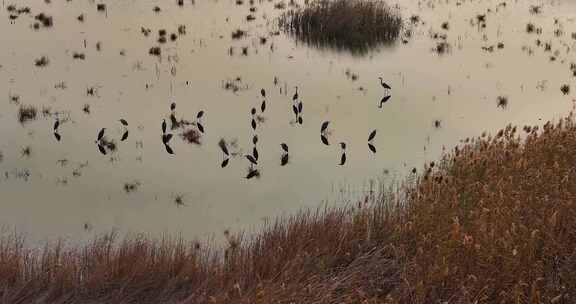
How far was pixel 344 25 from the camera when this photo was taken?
2316 centimetres

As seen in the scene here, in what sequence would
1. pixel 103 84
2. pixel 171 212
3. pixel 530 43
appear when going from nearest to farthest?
pixel 171 212 → pixel 103 84 → pixel 530 43

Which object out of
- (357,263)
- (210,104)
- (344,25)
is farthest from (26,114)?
(344,25)

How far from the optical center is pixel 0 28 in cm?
2086

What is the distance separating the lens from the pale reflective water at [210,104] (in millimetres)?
9961

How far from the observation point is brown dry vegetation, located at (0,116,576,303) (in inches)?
242

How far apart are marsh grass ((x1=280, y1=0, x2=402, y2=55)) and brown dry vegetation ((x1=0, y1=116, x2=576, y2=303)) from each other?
48.2 feet

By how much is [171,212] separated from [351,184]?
2922 millimetres

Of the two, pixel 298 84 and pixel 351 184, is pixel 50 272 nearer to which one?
→ pixel 351 184

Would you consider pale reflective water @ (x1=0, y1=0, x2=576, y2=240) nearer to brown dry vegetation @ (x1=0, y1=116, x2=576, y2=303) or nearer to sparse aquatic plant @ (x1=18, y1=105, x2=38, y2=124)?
sparse aquatic plant @ (x1=18, y1=105, x2=38, y2=124)

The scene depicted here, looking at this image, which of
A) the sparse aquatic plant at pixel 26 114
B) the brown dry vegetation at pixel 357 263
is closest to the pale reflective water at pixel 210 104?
the sparse aquatic plant at pixel 26 114

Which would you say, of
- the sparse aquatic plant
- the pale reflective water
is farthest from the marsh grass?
the sparse aquatic plant

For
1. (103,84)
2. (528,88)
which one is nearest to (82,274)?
(103,84)

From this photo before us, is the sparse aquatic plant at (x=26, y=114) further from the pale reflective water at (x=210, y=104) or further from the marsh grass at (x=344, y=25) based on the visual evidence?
the marsh grass at (x=344, y=25)

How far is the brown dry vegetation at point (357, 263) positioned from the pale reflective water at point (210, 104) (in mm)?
1891
